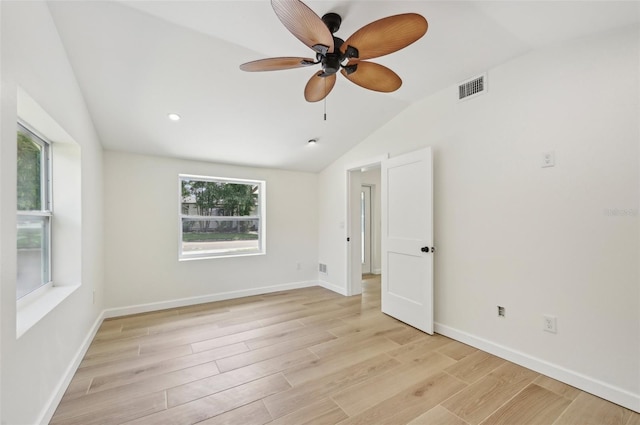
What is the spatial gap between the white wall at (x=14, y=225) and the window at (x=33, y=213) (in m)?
0.22

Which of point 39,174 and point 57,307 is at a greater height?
point 39,174

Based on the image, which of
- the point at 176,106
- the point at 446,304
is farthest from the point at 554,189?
the point at 176,106

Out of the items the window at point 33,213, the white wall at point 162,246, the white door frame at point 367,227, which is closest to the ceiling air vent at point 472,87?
the white wall at point 162,246

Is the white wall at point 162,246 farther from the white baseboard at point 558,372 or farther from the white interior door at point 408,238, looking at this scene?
the white baseboard at point 558,372

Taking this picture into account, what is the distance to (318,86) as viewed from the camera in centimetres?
199

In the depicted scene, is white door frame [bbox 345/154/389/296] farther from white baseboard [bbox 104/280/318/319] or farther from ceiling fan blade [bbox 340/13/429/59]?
ceiling fan blade [bbox 340/13/429/59]

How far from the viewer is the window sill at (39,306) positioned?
1.50m

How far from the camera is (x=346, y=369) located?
2.28 meters

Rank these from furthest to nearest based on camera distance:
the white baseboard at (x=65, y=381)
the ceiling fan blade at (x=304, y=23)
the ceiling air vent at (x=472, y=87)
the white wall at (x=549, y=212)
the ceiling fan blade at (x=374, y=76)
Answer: the ceiling air vent at (x=472, y=87), the white wall at (x=549, y=212), the ceiling fan blade at (x=374, y=76), the white baseboard at (x=65, y=381), the ceiling fan blade at (x=304, y=23)

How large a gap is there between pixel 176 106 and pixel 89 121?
86 cm

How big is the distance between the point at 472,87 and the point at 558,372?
2555mm

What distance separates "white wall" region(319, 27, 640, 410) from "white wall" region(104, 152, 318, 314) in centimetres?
263

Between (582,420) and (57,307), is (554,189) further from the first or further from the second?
(57,307)

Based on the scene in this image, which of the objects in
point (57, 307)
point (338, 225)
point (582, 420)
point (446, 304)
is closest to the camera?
point (582, 420)
